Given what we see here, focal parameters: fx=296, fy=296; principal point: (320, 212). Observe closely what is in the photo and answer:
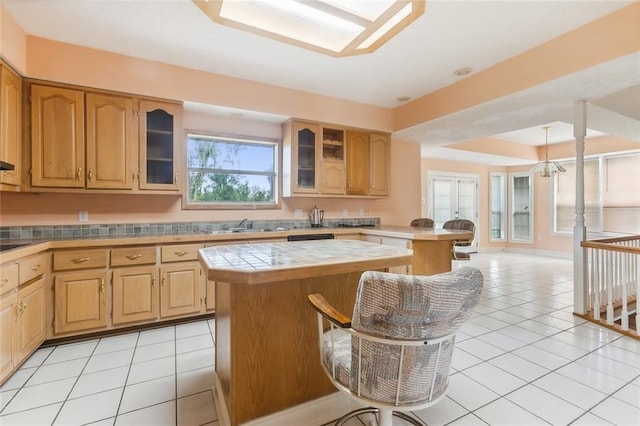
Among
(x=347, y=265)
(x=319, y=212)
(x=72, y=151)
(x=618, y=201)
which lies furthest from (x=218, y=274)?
(x=618, y=201)

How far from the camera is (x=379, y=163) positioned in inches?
185

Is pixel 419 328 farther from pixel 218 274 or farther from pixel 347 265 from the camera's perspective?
pixel 218 274

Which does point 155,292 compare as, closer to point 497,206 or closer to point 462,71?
point 462,71

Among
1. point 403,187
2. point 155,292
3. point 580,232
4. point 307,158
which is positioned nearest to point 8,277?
point 155,292

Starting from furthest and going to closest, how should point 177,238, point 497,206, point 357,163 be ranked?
point 497,206
point 357,163
point 177,238

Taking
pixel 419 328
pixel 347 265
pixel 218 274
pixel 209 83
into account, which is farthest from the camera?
pixel 209 83

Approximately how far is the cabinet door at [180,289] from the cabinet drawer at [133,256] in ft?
0.55

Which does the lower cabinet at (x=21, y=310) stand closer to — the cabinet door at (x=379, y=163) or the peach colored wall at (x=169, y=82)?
the peach colored wall at (x=169, y=82)

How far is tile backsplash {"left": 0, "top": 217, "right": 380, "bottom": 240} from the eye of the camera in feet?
9.48

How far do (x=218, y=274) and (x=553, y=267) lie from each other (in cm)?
711

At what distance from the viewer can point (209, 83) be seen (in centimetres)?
345

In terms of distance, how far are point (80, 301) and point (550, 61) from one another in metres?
4.89

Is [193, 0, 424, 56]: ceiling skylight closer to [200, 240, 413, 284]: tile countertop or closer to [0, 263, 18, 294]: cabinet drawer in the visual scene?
[200, 240, 413, 284]: tile countertop

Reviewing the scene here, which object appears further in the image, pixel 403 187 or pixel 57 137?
pixel 403 187
